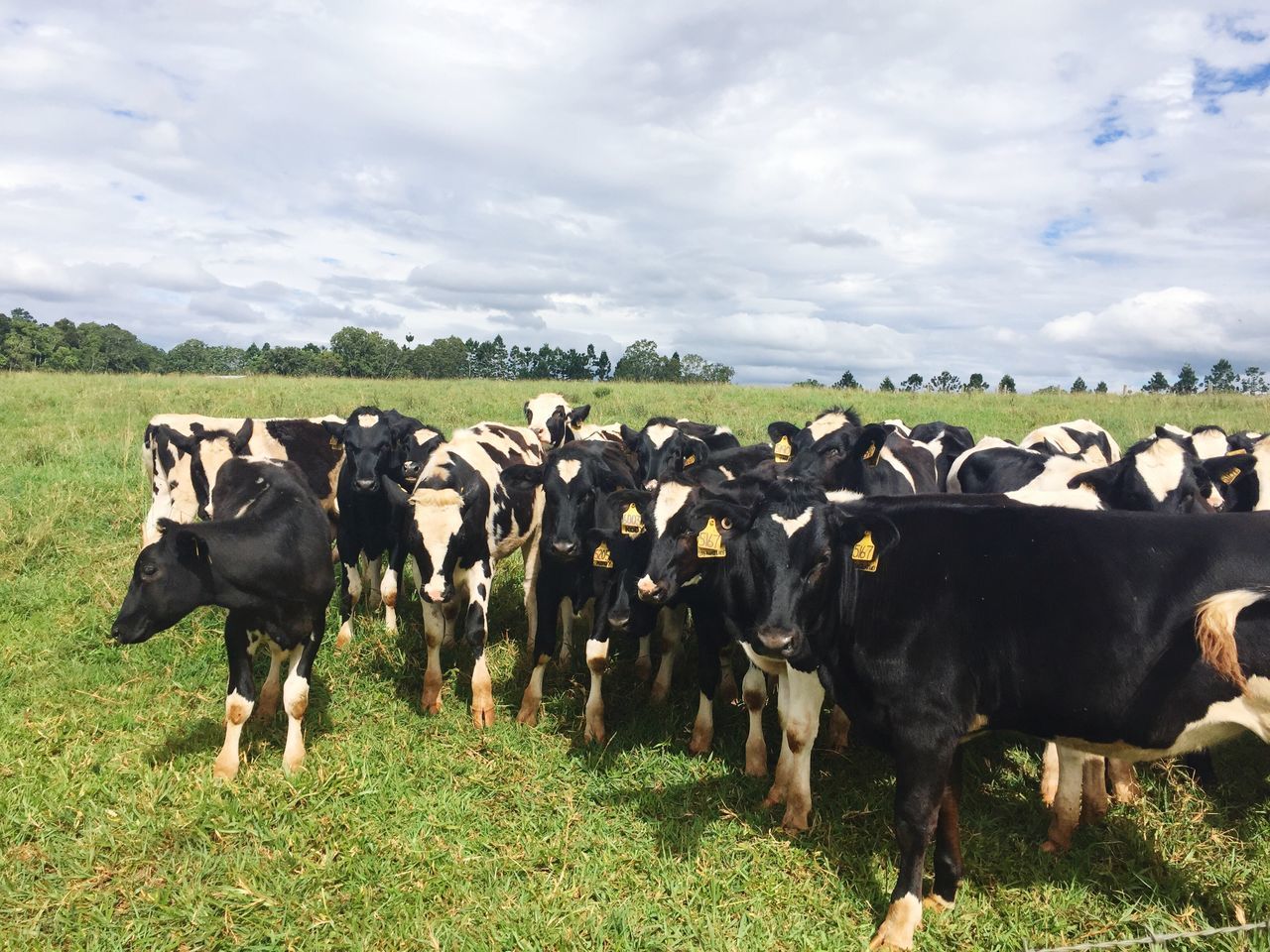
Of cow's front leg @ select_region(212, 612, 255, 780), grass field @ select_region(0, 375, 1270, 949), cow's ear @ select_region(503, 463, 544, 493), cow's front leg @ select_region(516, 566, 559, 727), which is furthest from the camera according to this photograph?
cow's ear @ select_region(503, 463, 544, 493)

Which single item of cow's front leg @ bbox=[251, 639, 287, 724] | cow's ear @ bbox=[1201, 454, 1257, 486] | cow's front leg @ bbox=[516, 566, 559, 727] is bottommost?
cow's front leg @ bbox=[251, 639, 287, 724]

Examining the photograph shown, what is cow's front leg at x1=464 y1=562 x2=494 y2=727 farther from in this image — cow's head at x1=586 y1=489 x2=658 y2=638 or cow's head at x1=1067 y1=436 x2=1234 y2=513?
cow's head at x1=1067 y1=436 x2=1234 y2=513

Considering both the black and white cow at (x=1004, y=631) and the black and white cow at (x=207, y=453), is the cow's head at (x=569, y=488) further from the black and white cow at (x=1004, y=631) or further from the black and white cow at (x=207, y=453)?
the black and white cow at (x=1004, y=631)

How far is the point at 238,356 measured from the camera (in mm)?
109062

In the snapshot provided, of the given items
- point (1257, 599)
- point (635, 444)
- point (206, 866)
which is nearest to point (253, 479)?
point (206, 866)

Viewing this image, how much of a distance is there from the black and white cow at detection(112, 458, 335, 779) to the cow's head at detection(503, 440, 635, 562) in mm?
A: 1633

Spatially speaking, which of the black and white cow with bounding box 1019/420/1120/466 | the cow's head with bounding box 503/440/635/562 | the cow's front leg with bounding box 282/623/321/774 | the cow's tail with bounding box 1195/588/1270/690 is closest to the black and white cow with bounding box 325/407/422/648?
the cow's head with bounding box 503/440/635/562

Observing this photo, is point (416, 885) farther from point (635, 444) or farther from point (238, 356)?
point (238, 356)

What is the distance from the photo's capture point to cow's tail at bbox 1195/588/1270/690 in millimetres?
3295

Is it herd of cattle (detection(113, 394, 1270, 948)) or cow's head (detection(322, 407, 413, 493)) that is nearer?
herd of cattle (detection(113, 394, 1270, 948))

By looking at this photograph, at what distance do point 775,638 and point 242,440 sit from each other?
676 cm

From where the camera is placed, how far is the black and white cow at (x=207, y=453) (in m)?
7.97

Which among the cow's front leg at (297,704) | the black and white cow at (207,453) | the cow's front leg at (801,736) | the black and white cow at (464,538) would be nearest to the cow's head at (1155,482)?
the cow's front leg at (801,736)

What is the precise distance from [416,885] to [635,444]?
5.15m
